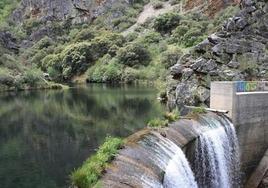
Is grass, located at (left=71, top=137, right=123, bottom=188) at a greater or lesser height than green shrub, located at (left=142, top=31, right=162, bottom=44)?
lesser

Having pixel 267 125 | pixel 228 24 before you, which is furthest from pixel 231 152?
pixel 228 24

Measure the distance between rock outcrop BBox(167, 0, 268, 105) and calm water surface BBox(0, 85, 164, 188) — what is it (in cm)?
502

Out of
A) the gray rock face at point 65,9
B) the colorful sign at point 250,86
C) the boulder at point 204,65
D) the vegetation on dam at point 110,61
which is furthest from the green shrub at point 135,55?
the colorful sign at point 250,86

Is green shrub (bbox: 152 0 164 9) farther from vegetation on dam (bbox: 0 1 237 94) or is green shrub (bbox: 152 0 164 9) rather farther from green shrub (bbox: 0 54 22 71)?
green shrub (bbox: 0 54 22 71)

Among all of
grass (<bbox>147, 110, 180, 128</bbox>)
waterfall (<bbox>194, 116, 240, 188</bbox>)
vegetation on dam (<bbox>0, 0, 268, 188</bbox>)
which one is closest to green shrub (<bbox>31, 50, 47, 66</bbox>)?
vegetation on dam (<bbox>0, 0, 268, 188</bbox>)

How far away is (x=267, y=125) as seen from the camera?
3064 centimetres

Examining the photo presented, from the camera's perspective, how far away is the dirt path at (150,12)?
137 metres

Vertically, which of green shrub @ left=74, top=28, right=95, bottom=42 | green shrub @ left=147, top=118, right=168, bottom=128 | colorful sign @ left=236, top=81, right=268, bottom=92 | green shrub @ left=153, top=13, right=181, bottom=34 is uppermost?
green shrub @ left=153, top=13, right=181, bottom=34

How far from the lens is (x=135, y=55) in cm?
10969

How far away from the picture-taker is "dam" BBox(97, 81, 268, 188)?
17.9 m

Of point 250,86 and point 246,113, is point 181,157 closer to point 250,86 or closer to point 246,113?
point 246,113

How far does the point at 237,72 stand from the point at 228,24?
6.49 meters

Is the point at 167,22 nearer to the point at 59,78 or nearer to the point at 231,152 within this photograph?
the point at 59,78

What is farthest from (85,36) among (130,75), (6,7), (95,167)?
(95,167)
